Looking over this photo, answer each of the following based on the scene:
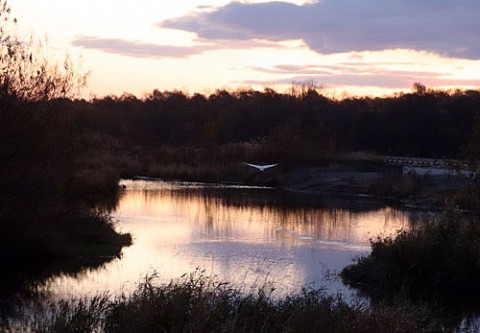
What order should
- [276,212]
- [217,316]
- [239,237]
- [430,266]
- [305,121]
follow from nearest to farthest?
[217,316] → [430,266] → [239,237] → [276,212] → [305,121]

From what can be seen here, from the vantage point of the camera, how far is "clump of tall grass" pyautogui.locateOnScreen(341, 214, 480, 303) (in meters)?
16.3

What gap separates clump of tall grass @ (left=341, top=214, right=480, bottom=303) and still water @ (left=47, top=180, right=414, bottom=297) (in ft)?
2.88

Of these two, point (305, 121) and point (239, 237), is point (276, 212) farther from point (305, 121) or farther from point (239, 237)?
point (305, 121)

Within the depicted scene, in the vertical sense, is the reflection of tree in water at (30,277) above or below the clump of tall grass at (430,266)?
below

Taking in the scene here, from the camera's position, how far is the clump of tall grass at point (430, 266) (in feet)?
53.4

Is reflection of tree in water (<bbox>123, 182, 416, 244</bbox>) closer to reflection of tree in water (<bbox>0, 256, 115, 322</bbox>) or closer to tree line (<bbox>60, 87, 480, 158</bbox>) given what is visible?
reflection of tree in water (<bbox>0, 256, 115, 322</bbox>)

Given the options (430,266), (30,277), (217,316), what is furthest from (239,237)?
(217,316)

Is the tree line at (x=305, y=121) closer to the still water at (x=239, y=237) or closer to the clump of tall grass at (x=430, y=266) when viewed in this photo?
the still water at (x=239, y=237)

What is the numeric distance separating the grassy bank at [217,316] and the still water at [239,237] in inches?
85.0

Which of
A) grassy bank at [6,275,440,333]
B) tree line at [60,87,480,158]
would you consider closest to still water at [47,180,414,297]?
grassy bank at [6,275,440,333]

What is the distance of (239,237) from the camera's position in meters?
23.0

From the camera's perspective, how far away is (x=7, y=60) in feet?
57.6

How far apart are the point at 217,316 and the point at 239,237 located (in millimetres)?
12856

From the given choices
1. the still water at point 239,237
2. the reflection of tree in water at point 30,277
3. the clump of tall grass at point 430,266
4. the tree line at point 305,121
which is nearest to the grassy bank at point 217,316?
the still water at point 239,237
